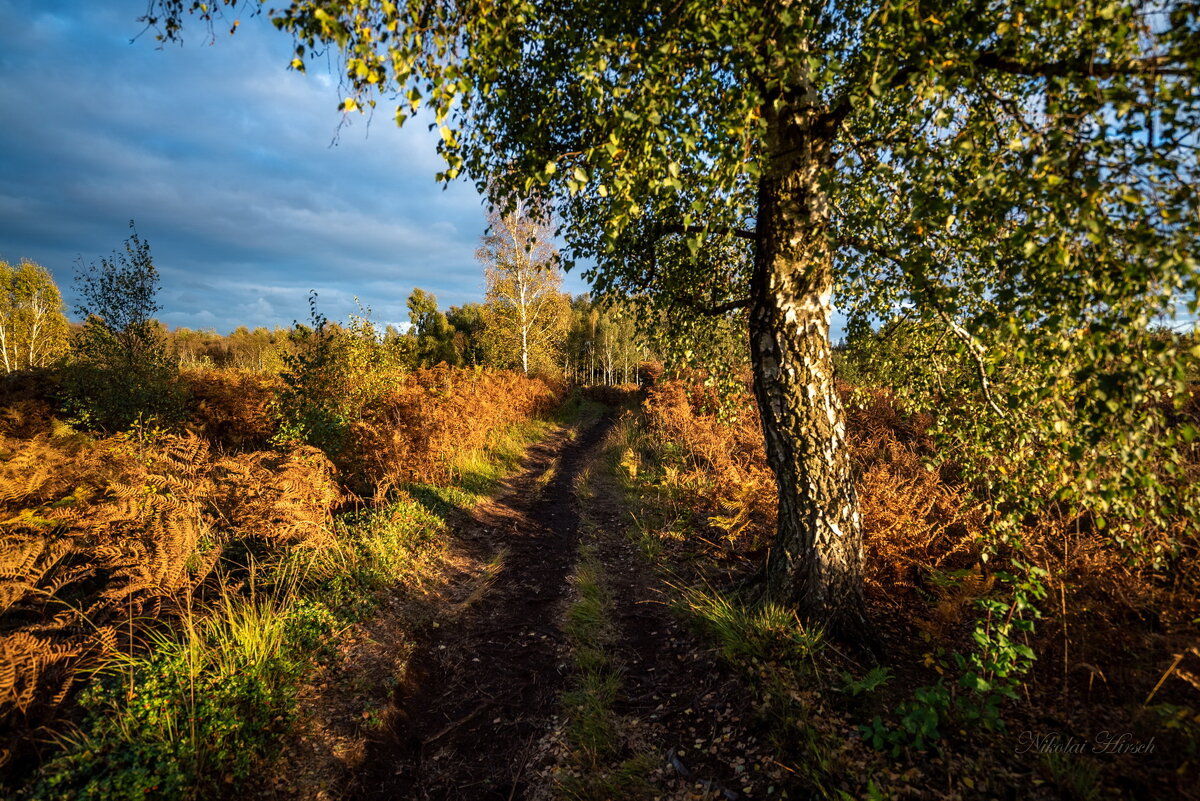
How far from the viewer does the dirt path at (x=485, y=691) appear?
11.6ft

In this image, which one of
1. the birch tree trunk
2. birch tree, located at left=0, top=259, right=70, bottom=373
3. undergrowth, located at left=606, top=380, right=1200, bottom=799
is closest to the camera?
undergrowth, located at left=606, top=380, right=1200, bottom=799

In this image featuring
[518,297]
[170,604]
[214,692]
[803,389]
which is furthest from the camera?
[518,297]

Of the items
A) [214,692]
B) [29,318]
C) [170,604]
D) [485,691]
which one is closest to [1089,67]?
[485,691]

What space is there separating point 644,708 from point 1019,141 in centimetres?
476

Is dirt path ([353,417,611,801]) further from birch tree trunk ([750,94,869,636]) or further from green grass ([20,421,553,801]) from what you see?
birch tree trunk ([750,94,869,636])

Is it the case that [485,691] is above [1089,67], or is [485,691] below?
below

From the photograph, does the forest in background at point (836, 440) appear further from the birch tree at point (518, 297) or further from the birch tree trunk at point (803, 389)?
the birch tree at point (518, 297)

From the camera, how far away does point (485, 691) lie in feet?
14.7

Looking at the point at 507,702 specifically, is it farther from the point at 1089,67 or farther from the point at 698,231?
the point at 1089,67

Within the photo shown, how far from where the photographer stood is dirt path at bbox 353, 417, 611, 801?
139 inches

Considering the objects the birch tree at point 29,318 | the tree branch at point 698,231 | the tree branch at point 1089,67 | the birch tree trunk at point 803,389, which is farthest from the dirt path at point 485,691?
the birch tree at point 29,318

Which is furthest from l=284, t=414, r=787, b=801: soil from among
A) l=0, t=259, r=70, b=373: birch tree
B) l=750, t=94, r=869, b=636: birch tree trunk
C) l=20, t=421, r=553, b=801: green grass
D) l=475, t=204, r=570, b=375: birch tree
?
l=0, t=259, r=70, b=373: birch tree

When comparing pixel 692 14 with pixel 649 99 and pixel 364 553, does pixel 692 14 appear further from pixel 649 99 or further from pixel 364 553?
pixel 364 553

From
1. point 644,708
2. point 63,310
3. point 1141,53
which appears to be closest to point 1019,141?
point 1141,53
